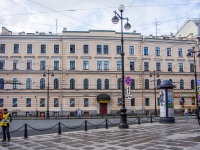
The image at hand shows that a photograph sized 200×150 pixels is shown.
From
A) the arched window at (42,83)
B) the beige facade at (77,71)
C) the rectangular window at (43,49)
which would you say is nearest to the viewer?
the beige facade at (77,71)

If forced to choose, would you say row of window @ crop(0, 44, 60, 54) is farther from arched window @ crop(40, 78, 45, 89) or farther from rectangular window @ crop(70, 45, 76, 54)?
Answer: arched window @ crop(40, 78, 45, 89)

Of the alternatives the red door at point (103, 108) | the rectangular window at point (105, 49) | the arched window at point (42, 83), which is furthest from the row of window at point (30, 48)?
the red door at point (103, 108)

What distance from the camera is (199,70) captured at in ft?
182


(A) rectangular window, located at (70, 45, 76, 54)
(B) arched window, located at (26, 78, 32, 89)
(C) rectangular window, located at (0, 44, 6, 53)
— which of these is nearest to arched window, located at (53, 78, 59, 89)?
(B) arched window, located at (26, 78, 32, 89)

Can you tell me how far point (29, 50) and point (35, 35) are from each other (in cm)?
304

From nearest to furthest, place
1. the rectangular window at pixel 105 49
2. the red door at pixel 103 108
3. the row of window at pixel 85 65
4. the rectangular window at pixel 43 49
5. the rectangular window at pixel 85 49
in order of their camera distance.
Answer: the row of window at pixel 85 65 → the red door at pixel 103 108 → the rectangular window at pixel 43 49 → the rectangular window at pixel 85 49 → the rectangular window at pixel 105 49

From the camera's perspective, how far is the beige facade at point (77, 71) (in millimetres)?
48719

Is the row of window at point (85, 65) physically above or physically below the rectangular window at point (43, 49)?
below

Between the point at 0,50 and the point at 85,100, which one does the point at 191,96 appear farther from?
the point at 0,50

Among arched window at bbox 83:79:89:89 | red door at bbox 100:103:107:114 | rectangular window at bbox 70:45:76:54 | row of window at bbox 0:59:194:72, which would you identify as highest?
rectangular window at bbox 70:45:76:54

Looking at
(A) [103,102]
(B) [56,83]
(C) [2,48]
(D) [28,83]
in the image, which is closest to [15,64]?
(C) [2,48]

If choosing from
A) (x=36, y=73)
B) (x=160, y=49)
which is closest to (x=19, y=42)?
(x=36, y=73)

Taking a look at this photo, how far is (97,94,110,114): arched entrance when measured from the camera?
1930 inches

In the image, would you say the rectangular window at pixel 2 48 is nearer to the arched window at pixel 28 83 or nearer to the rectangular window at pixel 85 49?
the arched window at pixel 28 83
